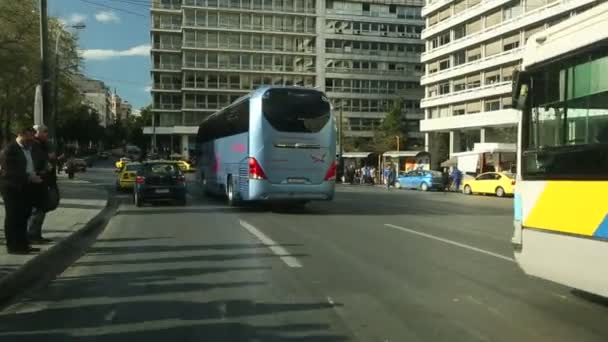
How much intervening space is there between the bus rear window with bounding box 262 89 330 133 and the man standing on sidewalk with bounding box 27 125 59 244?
26.6 ft

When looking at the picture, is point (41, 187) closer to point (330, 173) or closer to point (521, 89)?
point (521, 89)

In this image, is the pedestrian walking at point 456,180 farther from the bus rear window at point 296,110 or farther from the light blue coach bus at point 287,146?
the bus rear window at point 296,110

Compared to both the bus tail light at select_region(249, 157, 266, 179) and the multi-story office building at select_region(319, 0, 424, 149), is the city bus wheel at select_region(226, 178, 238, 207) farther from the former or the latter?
the multi-story office building at select_region(319, 0, 424, 149)

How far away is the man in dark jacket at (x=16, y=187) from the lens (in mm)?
9711

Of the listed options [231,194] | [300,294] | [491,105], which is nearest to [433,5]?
[491,105]

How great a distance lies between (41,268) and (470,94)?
68.0 metres

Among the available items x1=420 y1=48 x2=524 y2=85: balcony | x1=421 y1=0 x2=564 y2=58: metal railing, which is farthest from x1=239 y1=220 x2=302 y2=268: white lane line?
x1=421 y1=0 x2=564 y2=58: metal railing

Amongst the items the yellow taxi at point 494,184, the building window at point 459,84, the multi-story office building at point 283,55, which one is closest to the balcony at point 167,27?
the multi-story office building at point 283,55

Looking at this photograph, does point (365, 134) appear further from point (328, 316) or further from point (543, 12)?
point (328, 316)

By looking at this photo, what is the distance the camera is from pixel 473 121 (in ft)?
234

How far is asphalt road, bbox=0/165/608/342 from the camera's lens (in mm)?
5957

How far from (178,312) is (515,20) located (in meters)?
63.9

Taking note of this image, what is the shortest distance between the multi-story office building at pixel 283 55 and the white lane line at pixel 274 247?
304ft

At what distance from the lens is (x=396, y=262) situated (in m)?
9.91
